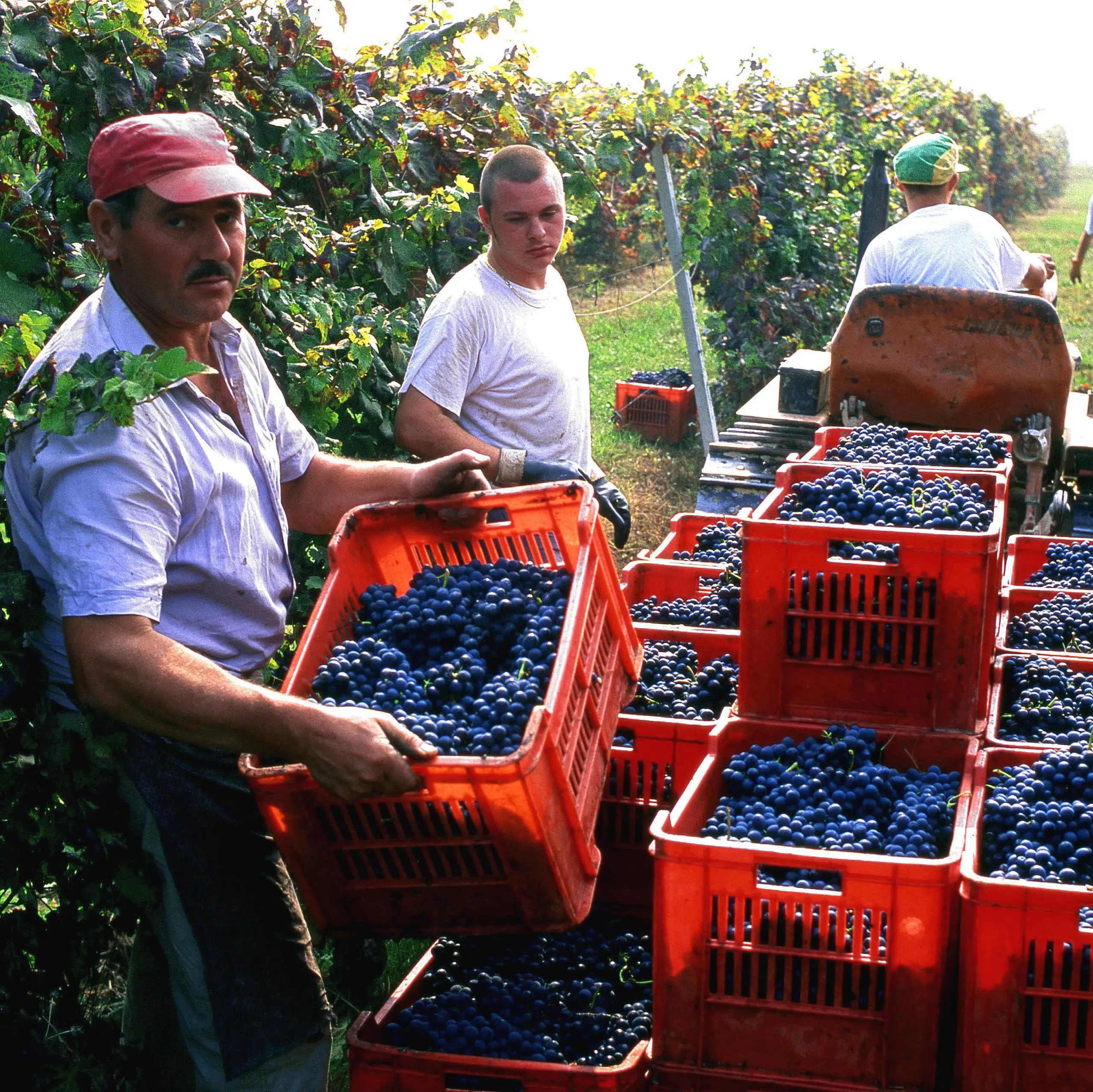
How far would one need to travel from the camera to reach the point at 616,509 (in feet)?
12.0

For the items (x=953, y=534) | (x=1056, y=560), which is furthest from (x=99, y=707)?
(x=1056, y=560)

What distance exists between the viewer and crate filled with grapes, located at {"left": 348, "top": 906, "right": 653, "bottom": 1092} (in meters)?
2.44

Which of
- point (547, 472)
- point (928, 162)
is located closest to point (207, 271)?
point (547, 472)

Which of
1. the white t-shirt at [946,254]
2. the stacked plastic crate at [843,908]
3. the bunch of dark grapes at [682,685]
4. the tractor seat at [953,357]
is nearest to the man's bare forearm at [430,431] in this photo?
the bunch of dark grapes at [682,685]

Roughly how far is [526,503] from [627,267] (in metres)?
14.6

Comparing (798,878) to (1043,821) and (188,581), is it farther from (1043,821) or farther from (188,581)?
(188,581)

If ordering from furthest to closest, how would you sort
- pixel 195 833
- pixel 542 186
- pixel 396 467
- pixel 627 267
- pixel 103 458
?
pixel 627 267 < pixel 542 186 < pixel 396 467 < pixel 195 833 < pixel 103 458

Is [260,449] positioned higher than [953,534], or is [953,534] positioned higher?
[260,449]

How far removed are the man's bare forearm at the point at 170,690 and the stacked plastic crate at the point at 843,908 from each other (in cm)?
70

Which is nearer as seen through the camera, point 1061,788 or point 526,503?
point 1061,788

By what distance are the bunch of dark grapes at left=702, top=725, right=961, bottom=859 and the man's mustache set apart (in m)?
1.37

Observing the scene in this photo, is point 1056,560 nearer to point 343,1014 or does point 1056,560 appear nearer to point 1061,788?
point 1061,788

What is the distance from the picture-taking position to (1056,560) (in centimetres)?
411

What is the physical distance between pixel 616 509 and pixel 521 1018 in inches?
58.8
